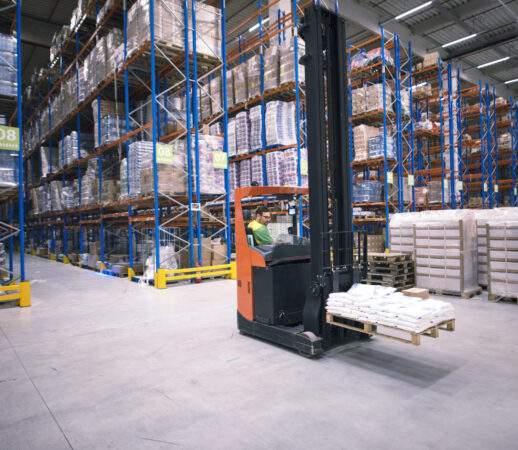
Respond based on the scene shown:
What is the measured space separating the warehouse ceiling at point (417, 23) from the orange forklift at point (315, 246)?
39.6 ft

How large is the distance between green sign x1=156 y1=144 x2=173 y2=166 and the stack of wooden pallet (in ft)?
14.2

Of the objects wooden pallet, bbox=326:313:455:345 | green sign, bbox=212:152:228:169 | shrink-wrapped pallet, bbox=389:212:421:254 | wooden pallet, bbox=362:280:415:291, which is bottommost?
wooden pallet, bbox=362:280:415:291

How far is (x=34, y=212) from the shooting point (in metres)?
17.2

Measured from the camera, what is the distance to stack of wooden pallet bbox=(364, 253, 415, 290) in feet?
21.6

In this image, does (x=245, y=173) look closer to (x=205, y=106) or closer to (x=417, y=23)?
(x=205, y=106)

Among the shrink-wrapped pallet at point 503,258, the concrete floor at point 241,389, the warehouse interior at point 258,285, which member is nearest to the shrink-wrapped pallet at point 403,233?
the warehouse interior at point 258,285

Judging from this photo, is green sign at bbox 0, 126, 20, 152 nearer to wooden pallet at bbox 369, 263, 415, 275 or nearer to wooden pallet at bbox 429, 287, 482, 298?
wooden pallet at bbox 369, 263, 415, 275

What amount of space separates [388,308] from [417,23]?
1903cm

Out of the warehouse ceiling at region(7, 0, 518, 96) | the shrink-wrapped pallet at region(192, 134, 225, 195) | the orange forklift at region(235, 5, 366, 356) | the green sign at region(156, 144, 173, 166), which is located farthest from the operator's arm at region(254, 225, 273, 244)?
the warehouse ceiling at region(7, 0, 518, 96)

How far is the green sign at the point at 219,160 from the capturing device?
27.5 ft

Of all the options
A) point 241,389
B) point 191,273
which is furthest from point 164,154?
point 241,389

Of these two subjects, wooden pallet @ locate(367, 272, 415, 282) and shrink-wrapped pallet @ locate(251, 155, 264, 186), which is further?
shrink-wrapped pallet @ locate(251, 155, 264, 186)

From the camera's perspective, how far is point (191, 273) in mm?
8352

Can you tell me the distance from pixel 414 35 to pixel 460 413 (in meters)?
19.8
